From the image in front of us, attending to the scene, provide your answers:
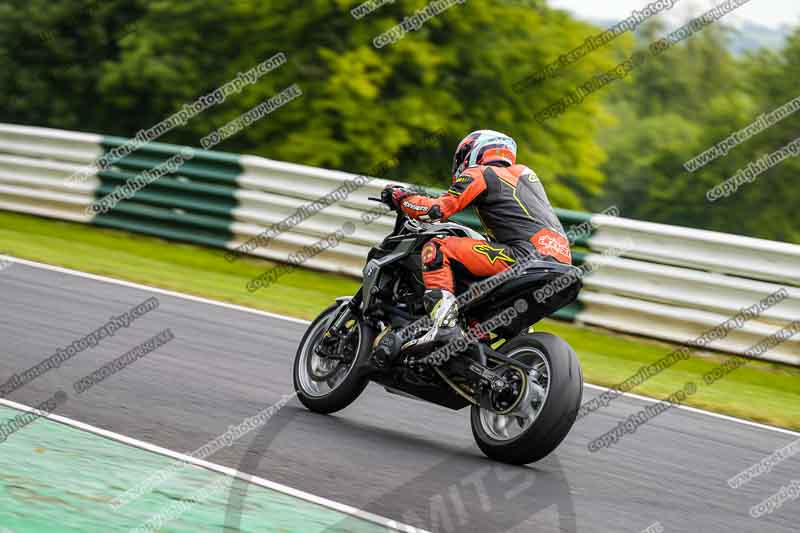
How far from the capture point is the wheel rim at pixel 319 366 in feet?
24.8

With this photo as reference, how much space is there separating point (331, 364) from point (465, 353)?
118 cm

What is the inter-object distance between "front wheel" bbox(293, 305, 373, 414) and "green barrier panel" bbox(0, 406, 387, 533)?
1.68 meters

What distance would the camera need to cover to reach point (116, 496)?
5.31m

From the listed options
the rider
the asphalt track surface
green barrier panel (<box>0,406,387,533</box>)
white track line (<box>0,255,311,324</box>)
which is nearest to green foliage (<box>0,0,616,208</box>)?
white track line (<box>0,255,311,324</box>)

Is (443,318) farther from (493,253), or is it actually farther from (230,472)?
(230,472)

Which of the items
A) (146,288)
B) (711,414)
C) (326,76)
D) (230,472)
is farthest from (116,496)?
(326,76)

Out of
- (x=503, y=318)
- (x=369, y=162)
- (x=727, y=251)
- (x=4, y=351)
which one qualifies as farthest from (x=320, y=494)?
(x=369, y=162)

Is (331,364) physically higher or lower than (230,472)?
lower

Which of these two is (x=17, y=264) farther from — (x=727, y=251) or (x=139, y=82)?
(x=139, y=82)

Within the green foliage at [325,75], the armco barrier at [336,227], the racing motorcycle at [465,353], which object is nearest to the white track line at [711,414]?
the armco barrier at [336,227]

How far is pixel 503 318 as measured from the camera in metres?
6.96

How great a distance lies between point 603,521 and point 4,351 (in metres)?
4.53

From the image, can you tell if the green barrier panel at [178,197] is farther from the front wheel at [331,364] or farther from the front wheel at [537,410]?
the front wheel at [537,410]

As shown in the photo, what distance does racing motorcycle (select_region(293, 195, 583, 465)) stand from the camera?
644 centimetres
